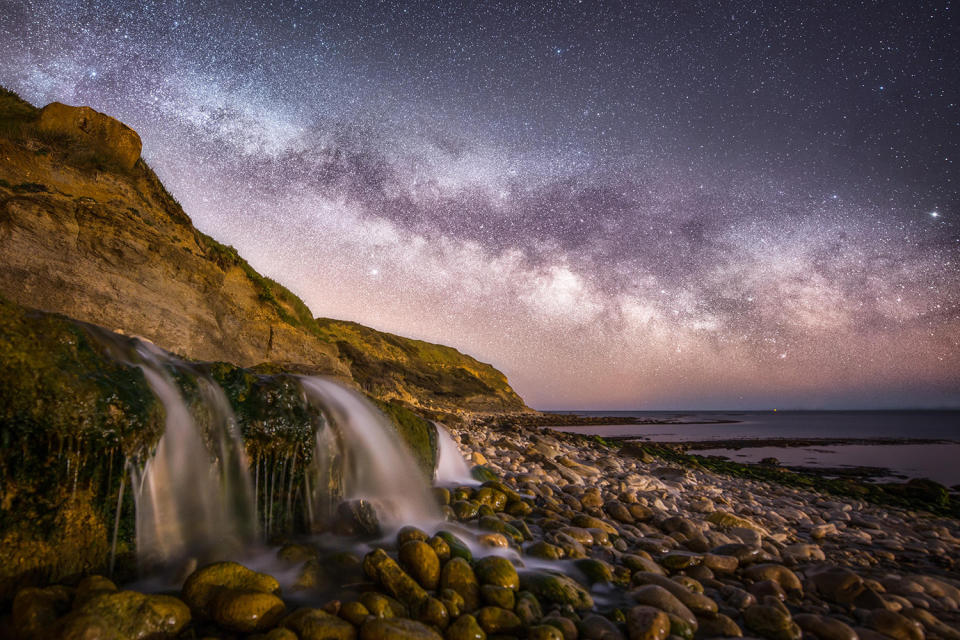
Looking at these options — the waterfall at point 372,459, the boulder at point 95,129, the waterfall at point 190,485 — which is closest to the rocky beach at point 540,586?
the waterfall at point 372,459

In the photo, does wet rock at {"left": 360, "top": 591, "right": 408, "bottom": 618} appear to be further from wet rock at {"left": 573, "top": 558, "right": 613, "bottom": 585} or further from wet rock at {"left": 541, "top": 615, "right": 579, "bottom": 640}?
wet rock at {"left": 573, "top": 558, "right": 613, "bottom": 585}

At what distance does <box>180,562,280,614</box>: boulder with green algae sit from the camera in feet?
9.10

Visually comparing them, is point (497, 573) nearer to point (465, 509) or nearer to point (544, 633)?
point (544, 633)

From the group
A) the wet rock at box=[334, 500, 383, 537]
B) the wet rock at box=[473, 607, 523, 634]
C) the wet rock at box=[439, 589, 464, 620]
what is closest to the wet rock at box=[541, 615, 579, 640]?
the wet rock at box=[473, 607, 523, 634]

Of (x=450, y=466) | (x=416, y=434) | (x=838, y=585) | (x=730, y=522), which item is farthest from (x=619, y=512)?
(x=416, y=434)

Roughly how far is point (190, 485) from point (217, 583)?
1.36 metres

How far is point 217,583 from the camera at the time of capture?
2.87 meters

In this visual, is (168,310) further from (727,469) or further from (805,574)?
(727,469)

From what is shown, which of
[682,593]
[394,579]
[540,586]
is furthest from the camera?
[682,593]

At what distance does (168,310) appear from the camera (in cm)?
1160

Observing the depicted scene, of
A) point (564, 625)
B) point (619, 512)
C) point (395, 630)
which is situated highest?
point (395, 630)

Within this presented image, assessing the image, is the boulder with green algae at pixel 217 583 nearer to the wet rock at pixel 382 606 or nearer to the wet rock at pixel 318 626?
the wet rock at pixel 318 626

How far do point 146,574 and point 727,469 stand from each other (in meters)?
16.4

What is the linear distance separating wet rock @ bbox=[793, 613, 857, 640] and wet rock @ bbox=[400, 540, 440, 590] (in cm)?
292
